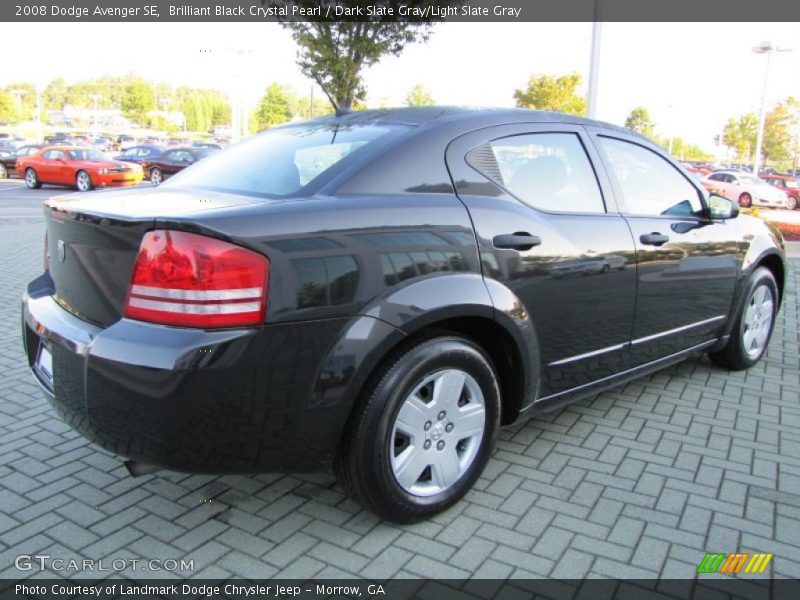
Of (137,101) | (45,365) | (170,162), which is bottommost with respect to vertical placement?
(45,365)

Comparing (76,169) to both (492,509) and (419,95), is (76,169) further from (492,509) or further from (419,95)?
(419,95)

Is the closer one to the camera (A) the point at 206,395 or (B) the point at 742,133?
(A) the point at 206,395

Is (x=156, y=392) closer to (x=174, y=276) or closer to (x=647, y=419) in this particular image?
(x=174, y=276)

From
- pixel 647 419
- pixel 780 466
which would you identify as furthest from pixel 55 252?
pixel 780 466

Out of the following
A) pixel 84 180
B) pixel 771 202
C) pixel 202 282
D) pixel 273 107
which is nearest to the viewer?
pixel 202 282

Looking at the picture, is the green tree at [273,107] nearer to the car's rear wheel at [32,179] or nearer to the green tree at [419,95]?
the green tree at [419,95]

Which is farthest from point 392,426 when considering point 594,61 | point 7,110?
point 7,110

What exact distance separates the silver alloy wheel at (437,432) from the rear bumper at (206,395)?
322mm

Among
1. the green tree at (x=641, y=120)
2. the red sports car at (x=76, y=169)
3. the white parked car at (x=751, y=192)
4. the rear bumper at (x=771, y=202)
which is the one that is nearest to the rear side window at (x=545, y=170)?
the red sports car at (x=76, y=169)

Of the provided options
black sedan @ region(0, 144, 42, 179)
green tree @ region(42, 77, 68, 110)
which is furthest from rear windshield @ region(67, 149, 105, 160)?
green tree @ region(42, 77, 68, 110)

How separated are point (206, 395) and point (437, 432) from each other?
3.23 feet

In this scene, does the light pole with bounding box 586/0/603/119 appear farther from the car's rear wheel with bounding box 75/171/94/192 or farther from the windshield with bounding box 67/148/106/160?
the windshield with bounding box 67/148/106/160

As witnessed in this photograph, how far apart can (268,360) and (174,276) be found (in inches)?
16.1

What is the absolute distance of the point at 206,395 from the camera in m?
2.18
